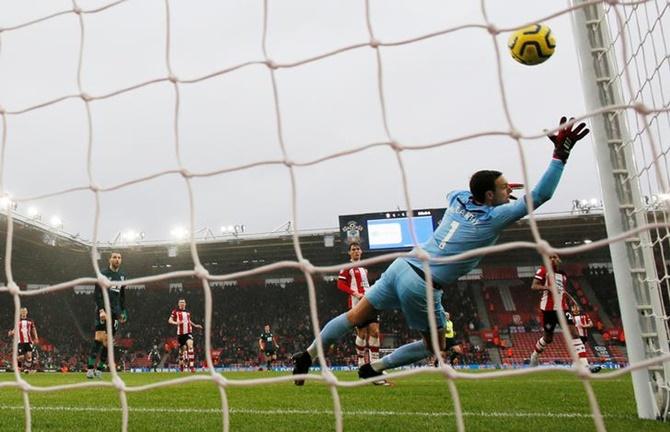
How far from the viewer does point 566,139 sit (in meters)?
3.30

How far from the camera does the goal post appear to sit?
366cm

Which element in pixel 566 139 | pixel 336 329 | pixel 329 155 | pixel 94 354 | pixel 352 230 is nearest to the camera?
pixel 329 155

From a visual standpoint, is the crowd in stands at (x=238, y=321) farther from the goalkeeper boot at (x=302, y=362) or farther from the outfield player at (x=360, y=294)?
the goalkeeper boot at (x=302, y=362)

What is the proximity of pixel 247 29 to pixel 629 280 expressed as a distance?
2.93m

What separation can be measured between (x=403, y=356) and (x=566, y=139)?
2096mm

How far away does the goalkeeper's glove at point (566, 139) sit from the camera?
327 centimetres

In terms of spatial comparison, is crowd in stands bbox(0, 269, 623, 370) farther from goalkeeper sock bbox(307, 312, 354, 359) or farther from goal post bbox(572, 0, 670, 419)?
goal post bbox(572, 0, 670, 419)

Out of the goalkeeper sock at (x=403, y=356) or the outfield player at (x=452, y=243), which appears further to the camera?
the goalkeeper sock at (x=403, y=356)

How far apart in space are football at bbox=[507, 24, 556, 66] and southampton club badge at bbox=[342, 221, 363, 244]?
632 inches

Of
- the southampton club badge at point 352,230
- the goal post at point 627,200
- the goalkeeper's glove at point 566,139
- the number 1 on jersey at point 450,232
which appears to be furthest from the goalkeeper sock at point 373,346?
the southampton club badge at point 352,230

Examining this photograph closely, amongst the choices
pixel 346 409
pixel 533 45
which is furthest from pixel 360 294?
pixel 533 45

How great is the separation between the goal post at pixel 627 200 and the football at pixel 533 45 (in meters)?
0.42

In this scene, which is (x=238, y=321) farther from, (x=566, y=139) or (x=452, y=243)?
(x=566, y=139)

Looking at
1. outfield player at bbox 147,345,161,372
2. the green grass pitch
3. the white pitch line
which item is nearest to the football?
the green grass pitch
